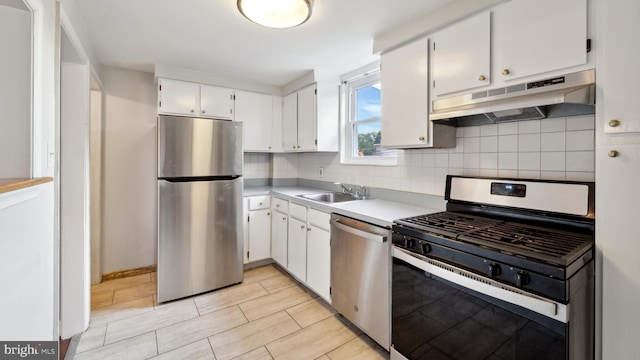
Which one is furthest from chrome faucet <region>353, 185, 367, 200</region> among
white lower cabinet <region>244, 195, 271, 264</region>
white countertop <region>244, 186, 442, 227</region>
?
white lower cabinet <region>244, 195, 271, 264</region>

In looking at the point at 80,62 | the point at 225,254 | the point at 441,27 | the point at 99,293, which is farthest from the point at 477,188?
the point at 99,293

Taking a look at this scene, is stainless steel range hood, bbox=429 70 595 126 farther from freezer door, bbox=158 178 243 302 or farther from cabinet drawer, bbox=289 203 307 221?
freezer door, bbox=158 178 243 302

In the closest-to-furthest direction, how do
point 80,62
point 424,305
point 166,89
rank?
point 424,305 → point 80,62 → point 166,89

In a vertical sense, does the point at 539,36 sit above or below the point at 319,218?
above

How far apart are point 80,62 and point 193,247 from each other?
168cm

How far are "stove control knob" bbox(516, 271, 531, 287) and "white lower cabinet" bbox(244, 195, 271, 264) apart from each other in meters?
2.49

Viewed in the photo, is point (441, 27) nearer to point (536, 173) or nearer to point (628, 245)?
point (536, 173)

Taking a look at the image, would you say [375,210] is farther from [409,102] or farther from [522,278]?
[522,278]

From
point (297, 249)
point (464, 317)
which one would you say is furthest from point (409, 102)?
point (297, 249)

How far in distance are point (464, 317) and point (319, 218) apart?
1315mm

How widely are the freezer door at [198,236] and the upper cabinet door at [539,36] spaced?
235cm

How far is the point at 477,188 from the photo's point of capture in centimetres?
180

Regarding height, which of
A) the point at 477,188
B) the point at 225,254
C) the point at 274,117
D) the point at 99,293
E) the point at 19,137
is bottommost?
the point at 99,293

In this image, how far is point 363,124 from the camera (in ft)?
9.77
